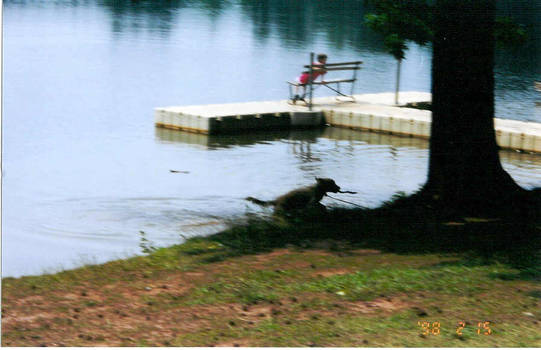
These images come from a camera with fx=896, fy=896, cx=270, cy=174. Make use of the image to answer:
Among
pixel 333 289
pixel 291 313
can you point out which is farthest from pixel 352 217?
pixel 291 313

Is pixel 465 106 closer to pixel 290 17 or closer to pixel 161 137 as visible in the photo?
pixel 161 137

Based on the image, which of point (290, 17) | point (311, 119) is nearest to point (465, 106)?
point (311, 119)

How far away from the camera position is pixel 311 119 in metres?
18.5

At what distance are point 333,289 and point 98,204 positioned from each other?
4.99m

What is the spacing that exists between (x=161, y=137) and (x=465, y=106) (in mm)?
7976

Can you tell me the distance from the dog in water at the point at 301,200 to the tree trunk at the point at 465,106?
1.39 meters

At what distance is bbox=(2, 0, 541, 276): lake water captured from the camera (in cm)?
1070

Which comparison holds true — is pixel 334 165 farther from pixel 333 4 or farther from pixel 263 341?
pixel 263 341

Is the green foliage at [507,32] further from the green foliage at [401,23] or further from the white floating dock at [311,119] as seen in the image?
the white floating dock at [311,119]

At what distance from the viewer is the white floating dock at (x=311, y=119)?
17219 millimetres

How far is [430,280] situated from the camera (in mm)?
7570
